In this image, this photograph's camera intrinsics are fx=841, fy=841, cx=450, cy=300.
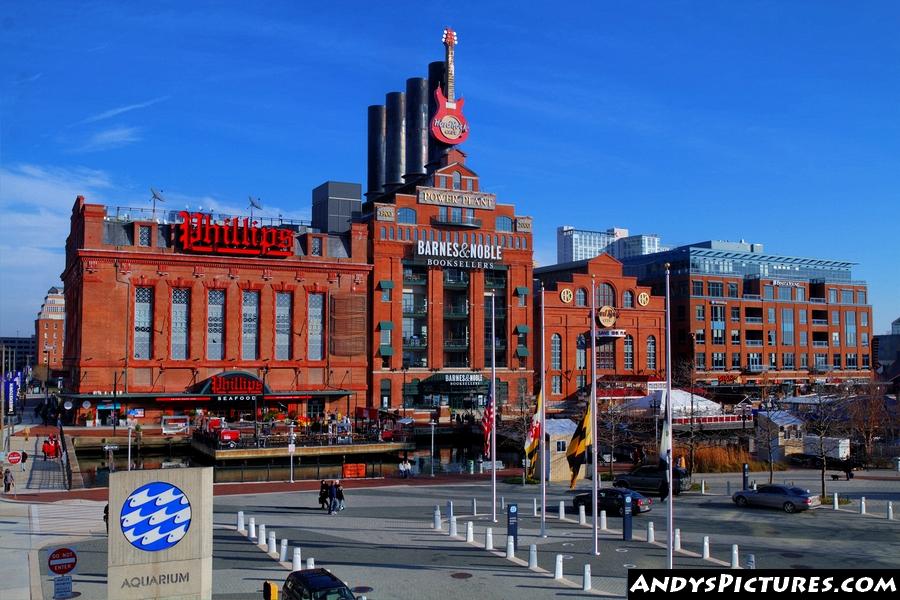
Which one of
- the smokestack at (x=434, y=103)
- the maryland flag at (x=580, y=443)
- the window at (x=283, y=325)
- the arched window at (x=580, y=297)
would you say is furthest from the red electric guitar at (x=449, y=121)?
the maryland flag at (x=580, y=443)

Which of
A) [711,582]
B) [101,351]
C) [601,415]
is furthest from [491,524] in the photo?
[101,351]

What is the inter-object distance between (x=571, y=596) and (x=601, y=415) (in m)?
43.0

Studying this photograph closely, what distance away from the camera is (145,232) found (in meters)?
79.8

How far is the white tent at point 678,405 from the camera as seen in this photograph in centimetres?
6816

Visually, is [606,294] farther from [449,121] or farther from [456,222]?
[449,121]

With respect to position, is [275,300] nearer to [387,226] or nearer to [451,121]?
[387,226]

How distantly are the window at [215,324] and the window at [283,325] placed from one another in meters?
5.41

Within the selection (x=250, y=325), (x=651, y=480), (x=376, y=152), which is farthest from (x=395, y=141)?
(x=651, y=480)

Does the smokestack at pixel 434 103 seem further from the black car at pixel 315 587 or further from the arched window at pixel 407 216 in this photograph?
the black car at pixel 315 587

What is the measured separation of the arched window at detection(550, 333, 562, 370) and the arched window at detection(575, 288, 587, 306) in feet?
16.1

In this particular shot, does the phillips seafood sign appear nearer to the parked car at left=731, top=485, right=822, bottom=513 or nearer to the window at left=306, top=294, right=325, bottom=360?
the window at left=306, top=294, right=325, bottom=360

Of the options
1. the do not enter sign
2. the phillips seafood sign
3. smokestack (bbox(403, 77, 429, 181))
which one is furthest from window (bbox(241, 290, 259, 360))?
the do not enter sign

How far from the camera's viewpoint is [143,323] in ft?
262

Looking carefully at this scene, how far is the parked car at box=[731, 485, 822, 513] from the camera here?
37375 millimetres
